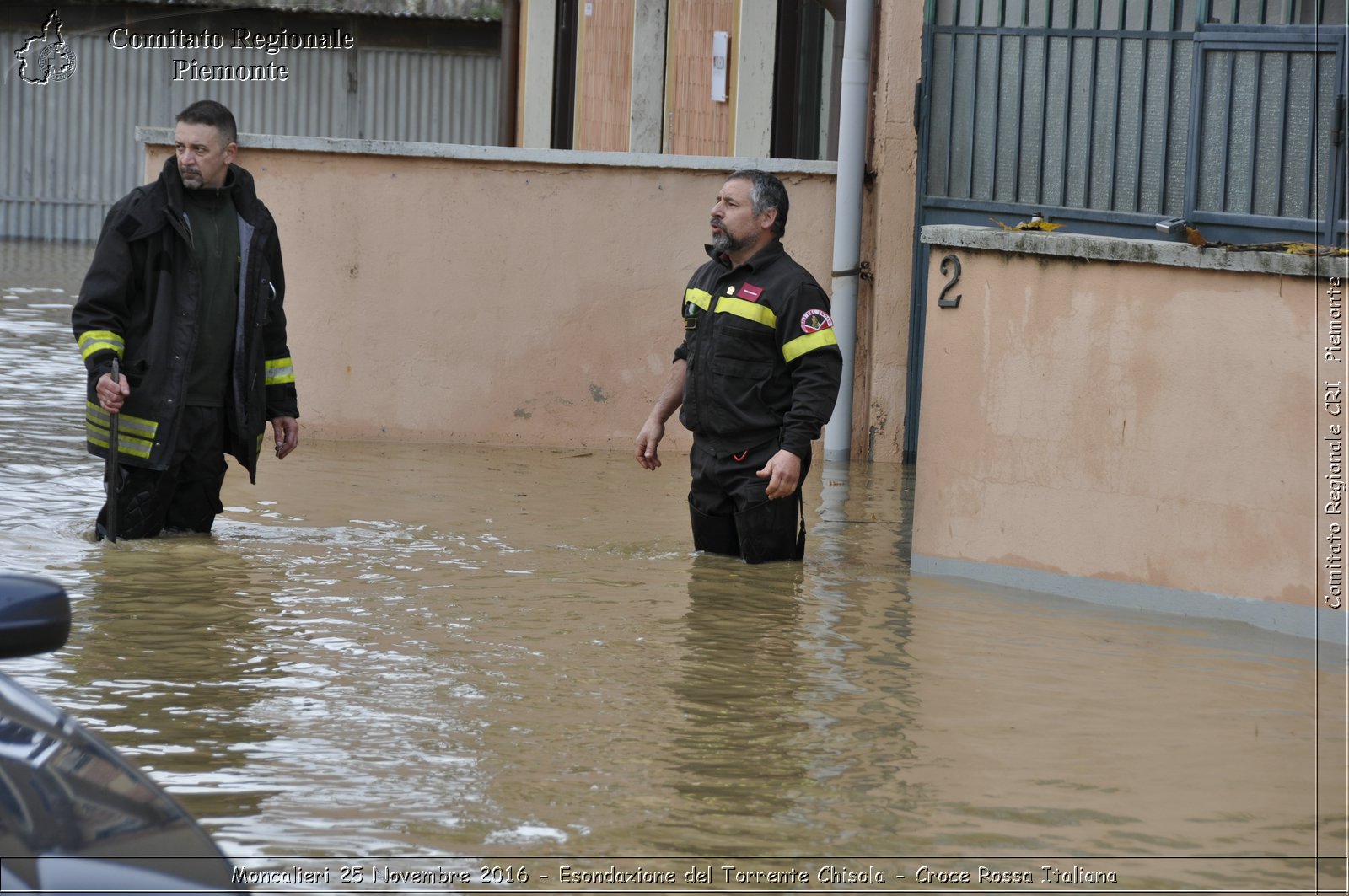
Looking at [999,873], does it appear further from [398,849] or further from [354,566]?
[354,566]

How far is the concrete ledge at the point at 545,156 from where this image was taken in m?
10.3

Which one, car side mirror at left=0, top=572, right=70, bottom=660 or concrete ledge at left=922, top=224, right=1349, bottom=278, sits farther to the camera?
concrete ledge at left=922, top=224, right=1349, bottom=278

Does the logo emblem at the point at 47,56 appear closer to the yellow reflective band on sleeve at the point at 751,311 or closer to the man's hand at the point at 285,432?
the man's hand at the point at 285,432

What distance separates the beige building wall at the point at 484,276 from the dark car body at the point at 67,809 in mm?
7556

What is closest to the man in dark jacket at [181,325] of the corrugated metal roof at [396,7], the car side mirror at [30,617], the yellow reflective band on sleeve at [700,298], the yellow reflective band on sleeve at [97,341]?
the yellow reflective band on sleeve at [97,341]

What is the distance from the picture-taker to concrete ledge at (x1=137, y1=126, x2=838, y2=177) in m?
10.3

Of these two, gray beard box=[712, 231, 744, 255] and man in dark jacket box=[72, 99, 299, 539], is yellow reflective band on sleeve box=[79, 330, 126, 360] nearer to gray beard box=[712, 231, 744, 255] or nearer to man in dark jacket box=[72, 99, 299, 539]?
man in dark jacket box=[72, 99, 299, 539]

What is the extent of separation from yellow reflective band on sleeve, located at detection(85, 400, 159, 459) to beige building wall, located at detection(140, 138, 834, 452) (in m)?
3.31

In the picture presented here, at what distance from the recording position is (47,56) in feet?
80.5

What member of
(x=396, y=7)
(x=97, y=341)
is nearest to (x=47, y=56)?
(x=396, y=7)

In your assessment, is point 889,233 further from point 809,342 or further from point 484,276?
point 809,342

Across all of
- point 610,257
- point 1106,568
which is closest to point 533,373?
point 610,257

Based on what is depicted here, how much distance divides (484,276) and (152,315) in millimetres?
3571

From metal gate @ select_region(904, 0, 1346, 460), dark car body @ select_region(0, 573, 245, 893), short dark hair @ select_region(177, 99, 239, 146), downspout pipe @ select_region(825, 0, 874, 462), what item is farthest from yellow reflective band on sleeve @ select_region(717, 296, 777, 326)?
dark car body @ select_region(0, 573, 245, 893)
